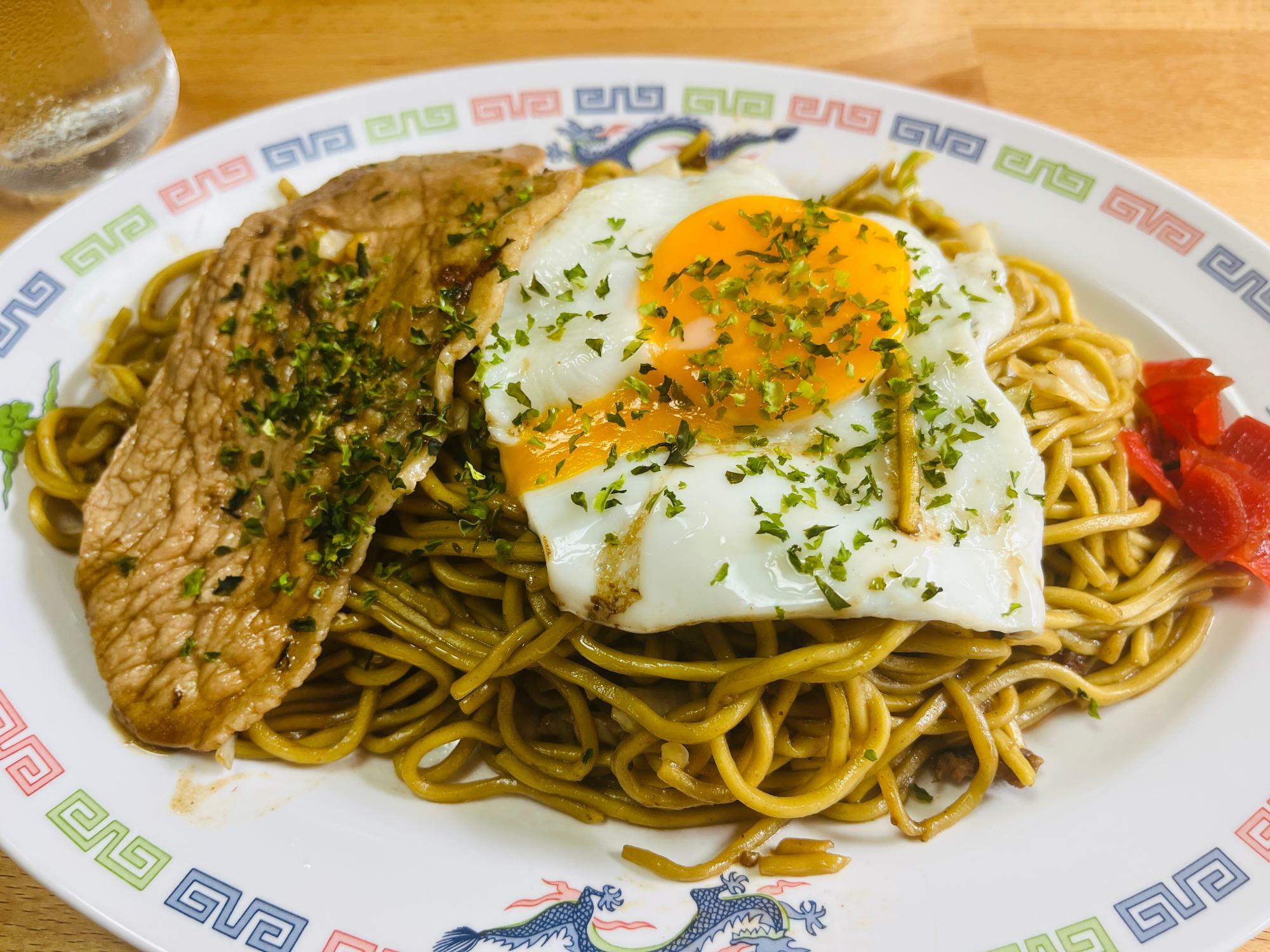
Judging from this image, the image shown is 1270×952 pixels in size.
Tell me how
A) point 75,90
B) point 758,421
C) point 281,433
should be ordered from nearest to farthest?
point 758,421, point 281,433, point 75,90

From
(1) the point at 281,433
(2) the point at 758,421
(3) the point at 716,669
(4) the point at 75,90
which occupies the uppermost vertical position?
(2) the point at 758,421

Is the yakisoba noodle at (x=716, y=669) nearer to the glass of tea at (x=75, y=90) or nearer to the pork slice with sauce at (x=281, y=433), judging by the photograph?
the pork slice with sauce at (x=281, y=433)

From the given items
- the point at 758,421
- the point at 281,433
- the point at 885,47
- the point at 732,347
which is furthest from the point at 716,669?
the point at 885,47

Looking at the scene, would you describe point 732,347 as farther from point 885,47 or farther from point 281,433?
point 885,47

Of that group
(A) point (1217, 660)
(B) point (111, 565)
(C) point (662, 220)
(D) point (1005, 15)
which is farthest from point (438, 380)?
(D) point (1005, 15)

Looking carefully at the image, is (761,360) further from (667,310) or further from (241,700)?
(241,700)

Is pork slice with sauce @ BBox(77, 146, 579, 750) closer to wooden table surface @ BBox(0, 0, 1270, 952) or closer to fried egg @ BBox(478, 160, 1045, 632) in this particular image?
fried egg @ BBox(478, 160, 1045, 632)

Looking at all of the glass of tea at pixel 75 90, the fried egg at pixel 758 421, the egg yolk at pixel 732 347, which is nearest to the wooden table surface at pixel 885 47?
the glass of tea at pixel 75 90
